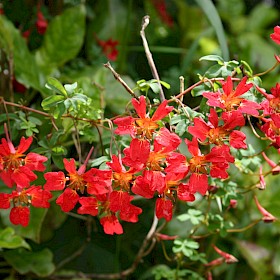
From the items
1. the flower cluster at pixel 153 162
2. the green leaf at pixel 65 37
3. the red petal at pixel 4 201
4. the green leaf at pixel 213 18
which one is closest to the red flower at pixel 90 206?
the flower cluster at pixel 153 162

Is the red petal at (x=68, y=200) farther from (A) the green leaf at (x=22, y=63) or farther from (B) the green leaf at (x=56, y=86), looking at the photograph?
(A) the green leaf at (x=22, y=63)

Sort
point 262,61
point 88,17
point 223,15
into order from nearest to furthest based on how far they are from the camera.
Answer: point 88,17
point 262,61
point 223,15

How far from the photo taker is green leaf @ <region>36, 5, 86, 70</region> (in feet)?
4.91

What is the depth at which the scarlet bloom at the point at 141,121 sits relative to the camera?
809 mm

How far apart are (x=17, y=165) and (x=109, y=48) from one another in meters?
0.82

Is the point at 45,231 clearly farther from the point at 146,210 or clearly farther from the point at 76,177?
the point at 76,177

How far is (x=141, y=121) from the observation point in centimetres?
82

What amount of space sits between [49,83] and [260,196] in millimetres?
906

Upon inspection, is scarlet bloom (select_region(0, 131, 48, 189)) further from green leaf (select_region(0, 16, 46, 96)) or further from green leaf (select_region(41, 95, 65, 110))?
green leaf (select_region(0, 16, 46, 96))

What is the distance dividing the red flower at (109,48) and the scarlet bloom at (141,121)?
2.63ft

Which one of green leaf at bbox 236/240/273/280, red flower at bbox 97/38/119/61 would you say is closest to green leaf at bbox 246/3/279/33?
red flower at bbox 97/38/119/61

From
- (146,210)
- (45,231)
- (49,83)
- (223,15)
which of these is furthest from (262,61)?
(49,83)

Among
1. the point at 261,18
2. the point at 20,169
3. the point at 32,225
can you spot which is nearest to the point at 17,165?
the point at 20,169

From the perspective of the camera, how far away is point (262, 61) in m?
2.08
